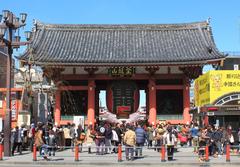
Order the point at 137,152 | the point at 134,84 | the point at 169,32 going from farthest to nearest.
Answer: the point at 169,32, the point at 134,84, the point at 137,152

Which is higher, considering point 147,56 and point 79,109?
point 147,56

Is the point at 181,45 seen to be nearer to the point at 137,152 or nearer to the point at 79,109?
the point at 79,109

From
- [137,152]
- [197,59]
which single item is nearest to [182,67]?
[197,59]

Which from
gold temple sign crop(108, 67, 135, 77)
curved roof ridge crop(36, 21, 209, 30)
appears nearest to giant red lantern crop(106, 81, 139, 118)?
gold temple sign crop(108, 67, 135, 77)

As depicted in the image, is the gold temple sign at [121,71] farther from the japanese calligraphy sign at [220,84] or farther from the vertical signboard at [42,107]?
the japanese calligraphy sign at [220,84]

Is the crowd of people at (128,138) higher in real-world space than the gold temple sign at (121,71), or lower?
lower

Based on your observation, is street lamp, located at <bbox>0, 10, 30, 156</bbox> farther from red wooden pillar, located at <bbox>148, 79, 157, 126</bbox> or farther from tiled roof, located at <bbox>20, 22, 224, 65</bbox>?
red wooden pillar, located at <bbox>148, 79, 157, 126</bbox>

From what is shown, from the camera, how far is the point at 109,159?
21.1 meters

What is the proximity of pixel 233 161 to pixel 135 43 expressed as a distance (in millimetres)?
20488

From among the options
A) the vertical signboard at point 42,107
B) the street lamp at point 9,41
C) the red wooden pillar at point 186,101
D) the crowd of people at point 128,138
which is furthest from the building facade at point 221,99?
the vertical signboard at point 42,107

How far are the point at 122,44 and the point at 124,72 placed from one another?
13.3ft

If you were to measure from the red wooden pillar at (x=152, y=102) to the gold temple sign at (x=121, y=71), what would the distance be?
1.78 m

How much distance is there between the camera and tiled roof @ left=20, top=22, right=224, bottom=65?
114ft

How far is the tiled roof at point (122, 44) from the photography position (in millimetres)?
34688
